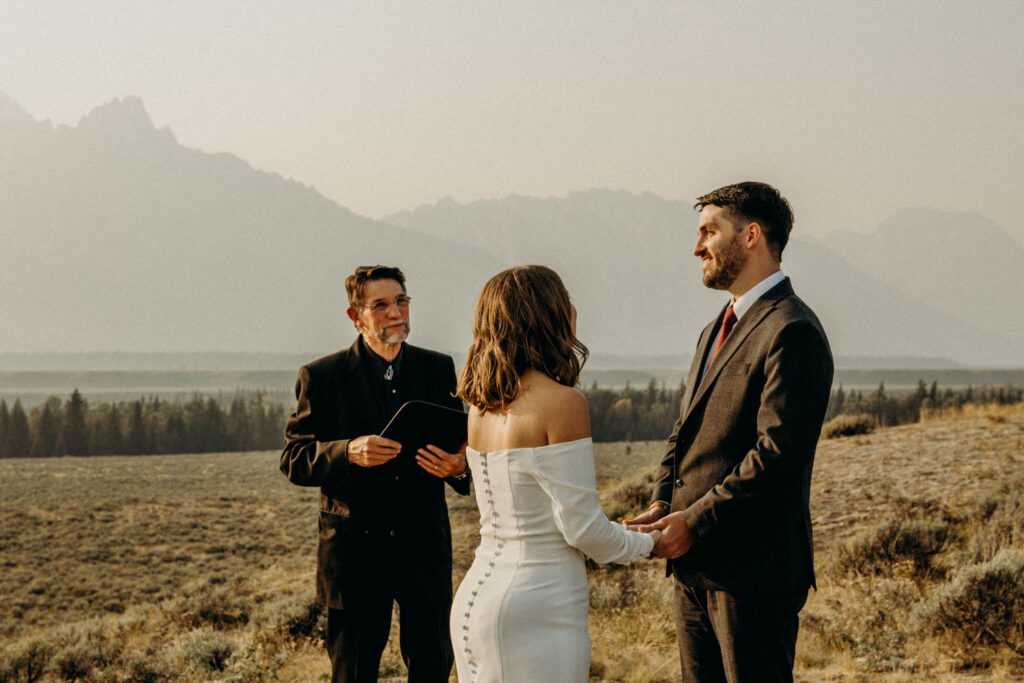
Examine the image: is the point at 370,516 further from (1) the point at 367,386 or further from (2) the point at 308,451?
(1) the point at 367,386

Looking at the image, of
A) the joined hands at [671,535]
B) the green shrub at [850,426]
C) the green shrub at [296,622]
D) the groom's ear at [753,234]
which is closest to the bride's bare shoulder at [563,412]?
the joined hands at [671,535]

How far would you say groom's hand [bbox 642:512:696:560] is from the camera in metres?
2.51

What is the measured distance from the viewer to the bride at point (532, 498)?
223 centimetres

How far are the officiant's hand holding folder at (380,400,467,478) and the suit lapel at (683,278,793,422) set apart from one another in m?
0.93

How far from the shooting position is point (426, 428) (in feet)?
10.5

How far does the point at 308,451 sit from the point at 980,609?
4742mm

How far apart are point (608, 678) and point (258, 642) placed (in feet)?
14.5

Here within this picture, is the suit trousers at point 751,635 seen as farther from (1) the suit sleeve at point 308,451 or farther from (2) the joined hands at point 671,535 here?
(1) the suit sleeve at point 308,451

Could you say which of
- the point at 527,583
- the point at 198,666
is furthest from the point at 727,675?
the point at 198,666

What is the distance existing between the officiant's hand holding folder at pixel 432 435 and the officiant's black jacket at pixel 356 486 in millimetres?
110

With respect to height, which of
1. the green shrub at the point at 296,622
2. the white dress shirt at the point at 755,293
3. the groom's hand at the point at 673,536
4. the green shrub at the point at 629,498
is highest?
the white dress shirt at the point at 755,293

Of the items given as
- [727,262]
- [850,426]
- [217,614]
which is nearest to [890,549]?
[727,262]

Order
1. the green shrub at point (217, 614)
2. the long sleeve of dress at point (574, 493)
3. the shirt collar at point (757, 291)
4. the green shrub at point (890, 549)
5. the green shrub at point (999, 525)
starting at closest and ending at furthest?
the long sleeve of dress at point (574, 493)
the shirt collar at point (757, 291)
the green shrub at point (999, 525)
the green shrub at point (890, 549)
the green shrub at point (217, 614)

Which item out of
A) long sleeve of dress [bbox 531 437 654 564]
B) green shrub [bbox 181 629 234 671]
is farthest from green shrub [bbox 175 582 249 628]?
long sleeve of dress [bbox 531 437 654 564]
